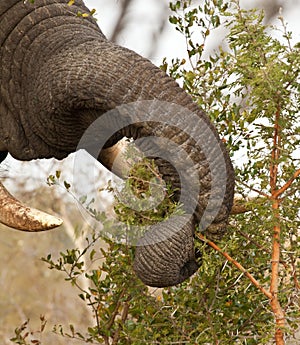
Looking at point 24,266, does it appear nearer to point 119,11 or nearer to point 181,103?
point 119,11

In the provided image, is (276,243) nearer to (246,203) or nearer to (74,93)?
(246,203)

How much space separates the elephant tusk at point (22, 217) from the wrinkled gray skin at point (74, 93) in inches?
7.2

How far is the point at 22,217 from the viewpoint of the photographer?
258 centimetres

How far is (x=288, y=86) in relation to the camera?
233 centimetres

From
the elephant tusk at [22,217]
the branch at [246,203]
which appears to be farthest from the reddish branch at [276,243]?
the elephant tusk at [22,217]

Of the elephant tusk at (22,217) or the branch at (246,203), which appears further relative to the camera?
the elephant tusk at (22,217)

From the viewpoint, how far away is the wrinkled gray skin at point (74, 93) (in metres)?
2.30

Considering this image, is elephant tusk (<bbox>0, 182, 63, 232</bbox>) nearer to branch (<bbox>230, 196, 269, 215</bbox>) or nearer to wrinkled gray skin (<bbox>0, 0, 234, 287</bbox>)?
wrinkled gray skin (<bbox>0, 0, 234, 287</bbox>)

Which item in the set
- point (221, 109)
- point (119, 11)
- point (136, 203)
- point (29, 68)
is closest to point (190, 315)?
point (136, 203)

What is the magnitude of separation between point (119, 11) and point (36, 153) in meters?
4.42

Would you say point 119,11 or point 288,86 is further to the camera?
point 119,11

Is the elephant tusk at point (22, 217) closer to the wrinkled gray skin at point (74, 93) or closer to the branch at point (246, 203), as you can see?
the wrinkled gray skin at point (74, 93)

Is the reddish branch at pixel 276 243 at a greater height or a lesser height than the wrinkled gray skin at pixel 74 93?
lesser

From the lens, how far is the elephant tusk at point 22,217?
96.7 inches
